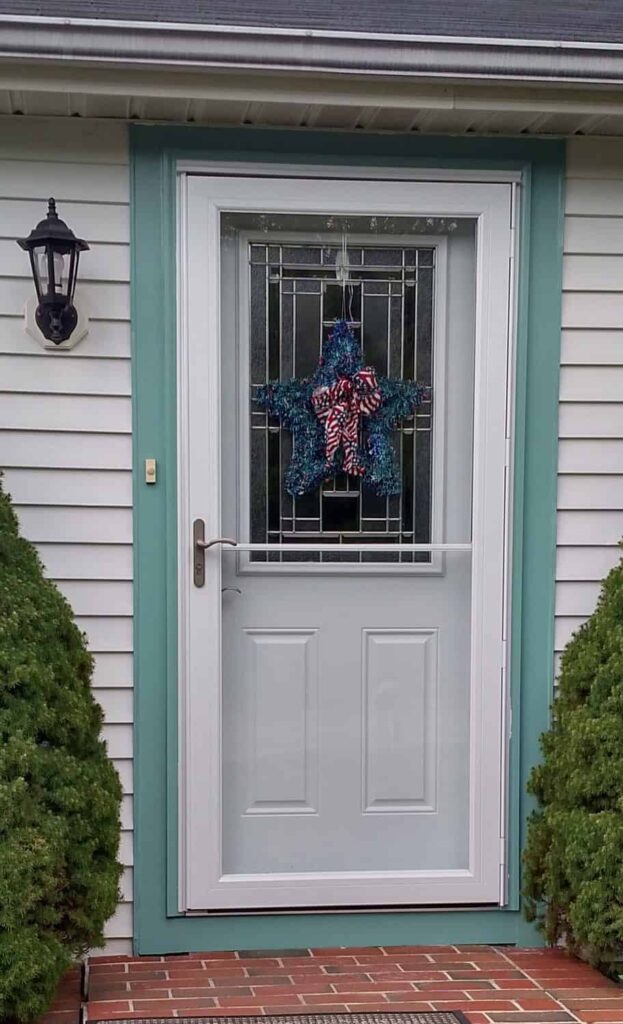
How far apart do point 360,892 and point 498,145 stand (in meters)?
2.50

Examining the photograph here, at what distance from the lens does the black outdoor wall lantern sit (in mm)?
3409

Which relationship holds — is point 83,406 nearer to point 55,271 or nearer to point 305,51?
point 55,271

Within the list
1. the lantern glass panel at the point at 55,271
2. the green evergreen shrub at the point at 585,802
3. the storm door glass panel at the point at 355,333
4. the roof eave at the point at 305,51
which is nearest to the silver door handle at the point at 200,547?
the storm door glass panel at the point at 355,333

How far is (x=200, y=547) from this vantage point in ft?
12.0

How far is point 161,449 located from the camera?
3656 mm

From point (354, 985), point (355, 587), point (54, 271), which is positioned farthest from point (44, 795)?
point (54, 271)

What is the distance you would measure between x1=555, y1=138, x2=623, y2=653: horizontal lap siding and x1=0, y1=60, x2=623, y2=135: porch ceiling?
0.23 m

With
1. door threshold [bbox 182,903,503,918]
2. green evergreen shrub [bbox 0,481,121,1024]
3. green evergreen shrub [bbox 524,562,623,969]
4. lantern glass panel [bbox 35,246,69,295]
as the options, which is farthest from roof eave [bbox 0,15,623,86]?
door threshold [bbox 182,903,503,918]

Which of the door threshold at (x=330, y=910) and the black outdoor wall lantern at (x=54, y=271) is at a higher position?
the black outdoor wall lantern at (x=54, y=271)

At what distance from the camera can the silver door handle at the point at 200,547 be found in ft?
12.0

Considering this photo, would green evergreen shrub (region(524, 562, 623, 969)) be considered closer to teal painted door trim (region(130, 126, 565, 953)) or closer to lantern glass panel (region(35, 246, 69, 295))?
teal painted door trim (region(130, 126, 565, 953))

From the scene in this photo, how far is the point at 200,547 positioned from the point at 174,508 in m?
0.15

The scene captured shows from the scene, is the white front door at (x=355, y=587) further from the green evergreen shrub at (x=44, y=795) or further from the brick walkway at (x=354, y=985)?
the green evergreen shrub at (x=44, y=795)

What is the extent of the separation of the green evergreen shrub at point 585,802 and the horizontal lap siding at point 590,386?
0.47 ft
